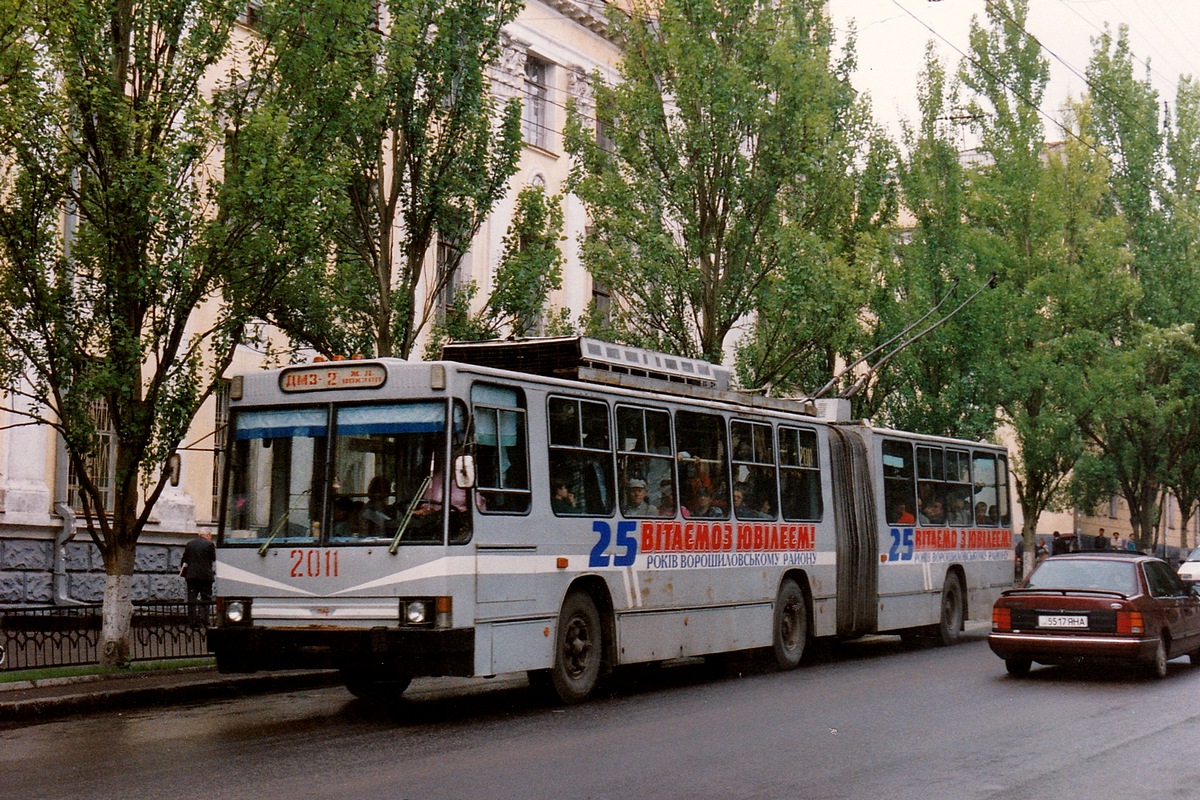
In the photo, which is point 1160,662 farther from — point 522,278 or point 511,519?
point 522,278

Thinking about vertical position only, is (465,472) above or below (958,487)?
below

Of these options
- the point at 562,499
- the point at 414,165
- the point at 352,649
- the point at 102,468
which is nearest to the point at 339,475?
the point at 352,649

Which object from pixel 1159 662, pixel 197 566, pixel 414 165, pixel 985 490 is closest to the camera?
pixel 1159 662

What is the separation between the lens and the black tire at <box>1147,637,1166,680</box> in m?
16.1

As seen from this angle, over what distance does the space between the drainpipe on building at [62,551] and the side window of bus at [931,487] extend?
12.5 metres

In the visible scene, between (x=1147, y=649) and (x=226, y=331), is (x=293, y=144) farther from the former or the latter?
(x=1147, y=649)

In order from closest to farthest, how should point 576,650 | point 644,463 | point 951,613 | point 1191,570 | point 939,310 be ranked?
point 576,650, point 644,463, point 951,613, point 1191,570, point 939,310

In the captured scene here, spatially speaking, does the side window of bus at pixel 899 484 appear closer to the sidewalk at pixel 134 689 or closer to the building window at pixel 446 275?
the building window at pixel 446 275

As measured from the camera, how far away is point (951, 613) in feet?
75.4

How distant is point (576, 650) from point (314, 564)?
9.08 ft

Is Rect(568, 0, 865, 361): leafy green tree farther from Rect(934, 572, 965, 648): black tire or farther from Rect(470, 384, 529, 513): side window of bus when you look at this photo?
Rect(470, 384, 529, 513): side window of bus

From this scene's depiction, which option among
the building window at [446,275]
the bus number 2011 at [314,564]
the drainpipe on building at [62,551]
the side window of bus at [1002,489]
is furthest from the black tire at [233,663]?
the side window of bus at [1002,489]

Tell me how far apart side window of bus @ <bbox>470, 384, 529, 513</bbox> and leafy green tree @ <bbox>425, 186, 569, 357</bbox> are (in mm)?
8335

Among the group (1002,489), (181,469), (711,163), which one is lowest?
(1002,489)
